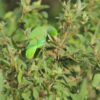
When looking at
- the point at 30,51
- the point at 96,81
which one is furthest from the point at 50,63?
the point at 96,81

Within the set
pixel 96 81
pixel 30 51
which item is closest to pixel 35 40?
pixel 30 51

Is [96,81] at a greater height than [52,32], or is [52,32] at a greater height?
[52,32]

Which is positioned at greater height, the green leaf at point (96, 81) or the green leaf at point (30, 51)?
the green leaf at point (30, 51)

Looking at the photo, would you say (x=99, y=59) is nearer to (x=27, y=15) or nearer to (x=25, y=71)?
(x=25, y=71)

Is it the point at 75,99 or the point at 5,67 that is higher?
the point at 5,67

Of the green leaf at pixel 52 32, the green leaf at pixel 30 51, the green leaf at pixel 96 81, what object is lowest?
the green leaf at pixel 96 81

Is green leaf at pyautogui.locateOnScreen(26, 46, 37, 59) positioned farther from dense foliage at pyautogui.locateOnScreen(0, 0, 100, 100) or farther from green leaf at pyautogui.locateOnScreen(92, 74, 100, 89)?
green leaf at pyautogui.locateOnScreen(92, 74, 100, 89)

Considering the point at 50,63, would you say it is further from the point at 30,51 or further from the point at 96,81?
the point at 96,81

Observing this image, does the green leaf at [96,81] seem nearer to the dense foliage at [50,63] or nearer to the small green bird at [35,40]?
the dense foliage at [50,63]

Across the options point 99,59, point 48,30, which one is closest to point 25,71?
point 48,30

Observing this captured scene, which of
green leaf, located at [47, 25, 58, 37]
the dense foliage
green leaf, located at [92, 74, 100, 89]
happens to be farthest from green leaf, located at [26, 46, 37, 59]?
green leaf, located at [92, 74, 100, 89]

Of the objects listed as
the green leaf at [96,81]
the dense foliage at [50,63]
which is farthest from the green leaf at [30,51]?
the green leaf at [96,81]
